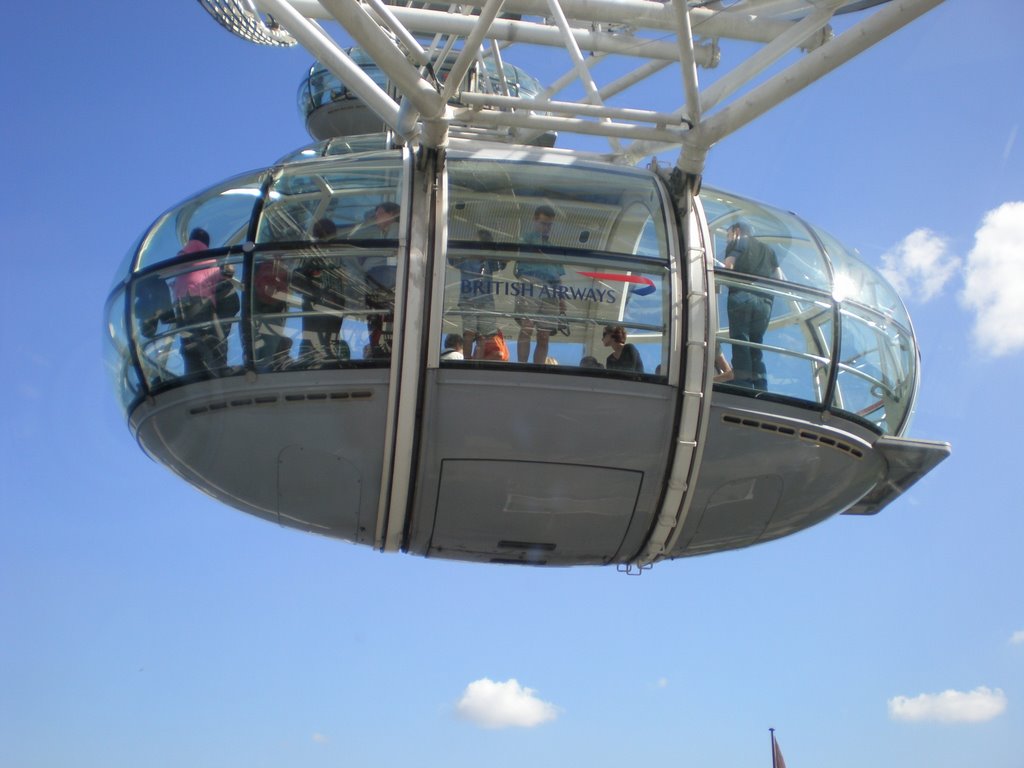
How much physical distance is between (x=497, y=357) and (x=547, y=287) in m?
0.64

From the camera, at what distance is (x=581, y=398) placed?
8.53 m

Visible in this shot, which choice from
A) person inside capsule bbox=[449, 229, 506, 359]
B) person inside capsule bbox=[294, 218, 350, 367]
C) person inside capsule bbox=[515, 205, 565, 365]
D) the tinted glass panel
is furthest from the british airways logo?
person inside capsule bbox=[294, 218, 350, 367]

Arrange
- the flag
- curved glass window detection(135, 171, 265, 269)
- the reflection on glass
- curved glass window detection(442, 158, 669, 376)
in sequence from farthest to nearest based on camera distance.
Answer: the flag, the reflection on glass, curved glass window detection(135, 171, 265, 269), curved glass window detection(442, 158, 669, 376)

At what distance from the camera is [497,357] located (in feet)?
27.9

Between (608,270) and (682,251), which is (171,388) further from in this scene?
(682,251)

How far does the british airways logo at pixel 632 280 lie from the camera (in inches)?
343

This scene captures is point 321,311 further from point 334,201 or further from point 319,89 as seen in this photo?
point 319,89

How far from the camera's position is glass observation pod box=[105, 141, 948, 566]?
28.0 ft

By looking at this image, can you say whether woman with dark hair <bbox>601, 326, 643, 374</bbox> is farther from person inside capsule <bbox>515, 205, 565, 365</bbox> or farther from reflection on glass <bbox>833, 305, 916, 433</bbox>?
reflection on glass <bbox>833, 305, 916, 433</bbox>

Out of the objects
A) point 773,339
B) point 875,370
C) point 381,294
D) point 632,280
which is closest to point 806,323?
point 773,339

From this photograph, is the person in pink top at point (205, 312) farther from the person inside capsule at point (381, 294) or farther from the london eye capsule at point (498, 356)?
the person inside capsule at point (381, 294)

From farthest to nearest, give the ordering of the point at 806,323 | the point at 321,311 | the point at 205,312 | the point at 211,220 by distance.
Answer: the point at 211,220
the point at 806,323
the point at 205,312
the point at 321,311

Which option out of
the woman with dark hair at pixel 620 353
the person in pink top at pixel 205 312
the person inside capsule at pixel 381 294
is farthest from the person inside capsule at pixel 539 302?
the person in pink top at pixel 205 312

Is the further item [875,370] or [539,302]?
[875,370]
